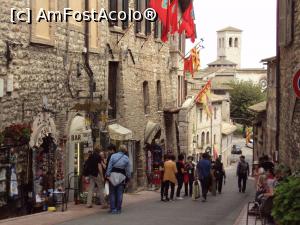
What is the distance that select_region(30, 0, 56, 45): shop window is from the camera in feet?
48.4

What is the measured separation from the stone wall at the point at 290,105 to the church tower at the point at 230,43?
475 ft

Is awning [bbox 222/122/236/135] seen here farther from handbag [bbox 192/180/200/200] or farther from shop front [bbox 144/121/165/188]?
handbag [bbox 192/180/200/200]

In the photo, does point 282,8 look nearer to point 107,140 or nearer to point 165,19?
point 165,19

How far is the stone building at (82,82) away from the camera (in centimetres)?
1400

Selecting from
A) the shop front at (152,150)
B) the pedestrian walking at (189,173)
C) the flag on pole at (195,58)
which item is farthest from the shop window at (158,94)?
the pedestrian walking at (189,173)

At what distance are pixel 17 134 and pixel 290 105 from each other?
22.7 feet

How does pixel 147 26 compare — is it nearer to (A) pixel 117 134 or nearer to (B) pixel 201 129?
(A) pixel 117 134

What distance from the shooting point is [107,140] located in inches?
819

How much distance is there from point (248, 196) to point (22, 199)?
9.79m

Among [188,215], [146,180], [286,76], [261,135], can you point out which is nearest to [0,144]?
[188,215]

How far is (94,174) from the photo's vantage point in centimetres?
1442

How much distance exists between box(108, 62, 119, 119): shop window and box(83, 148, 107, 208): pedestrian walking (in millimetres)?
7841

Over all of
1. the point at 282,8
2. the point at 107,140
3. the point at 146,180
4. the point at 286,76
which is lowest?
the point at 146,180

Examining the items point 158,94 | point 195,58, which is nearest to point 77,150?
point 158,94
